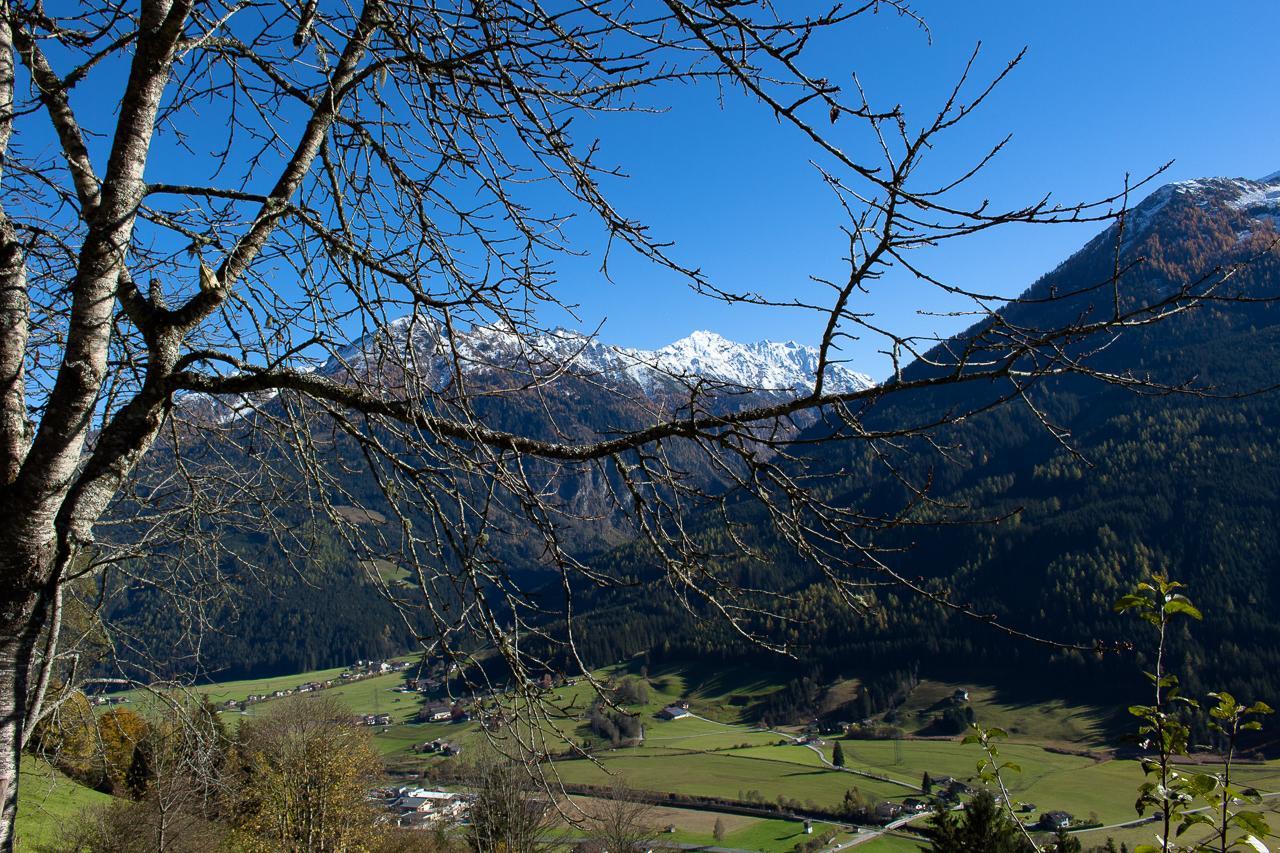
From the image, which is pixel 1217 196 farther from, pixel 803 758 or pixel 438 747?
pixel 438 747

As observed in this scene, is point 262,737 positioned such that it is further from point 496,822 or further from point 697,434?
point 697,434

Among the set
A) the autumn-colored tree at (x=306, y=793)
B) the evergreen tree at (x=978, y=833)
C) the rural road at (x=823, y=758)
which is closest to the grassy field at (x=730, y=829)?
the rural road at (x=823, y=758)

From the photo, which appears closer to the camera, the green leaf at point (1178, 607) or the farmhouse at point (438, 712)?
the green leaf at point (1178, 607)

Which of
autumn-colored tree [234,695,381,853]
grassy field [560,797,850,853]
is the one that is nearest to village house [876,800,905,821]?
grassy field [560,797,850,853]

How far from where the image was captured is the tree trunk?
2.09 metres

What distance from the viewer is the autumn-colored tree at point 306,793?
20094 mm

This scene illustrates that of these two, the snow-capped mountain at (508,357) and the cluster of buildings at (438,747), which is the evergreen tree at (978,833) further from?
the cluster of buildings at (438,747)

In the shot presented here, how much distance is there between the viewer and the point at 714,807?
1761 inches

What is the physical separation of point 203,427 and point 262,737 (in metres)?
23.0

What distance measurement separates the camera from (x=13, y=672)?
214cm

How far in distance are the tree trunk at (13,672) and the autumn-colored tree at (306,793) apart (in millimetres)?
20023

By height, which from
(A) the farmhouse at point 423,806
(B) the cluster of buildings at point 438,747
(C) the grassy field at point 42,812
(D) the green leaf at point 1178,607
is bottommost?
(B) the cluster of buildings at point 438,747

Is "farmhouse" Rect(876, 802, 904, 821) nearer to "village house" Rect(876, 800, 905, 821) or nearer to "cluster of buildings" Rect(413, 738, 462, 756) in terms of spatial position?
"village house" Rect(876, 800, 905, 821)

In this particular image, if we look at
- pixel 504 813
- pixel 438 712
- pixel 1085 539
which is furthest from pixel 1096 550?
pixel 438 712
